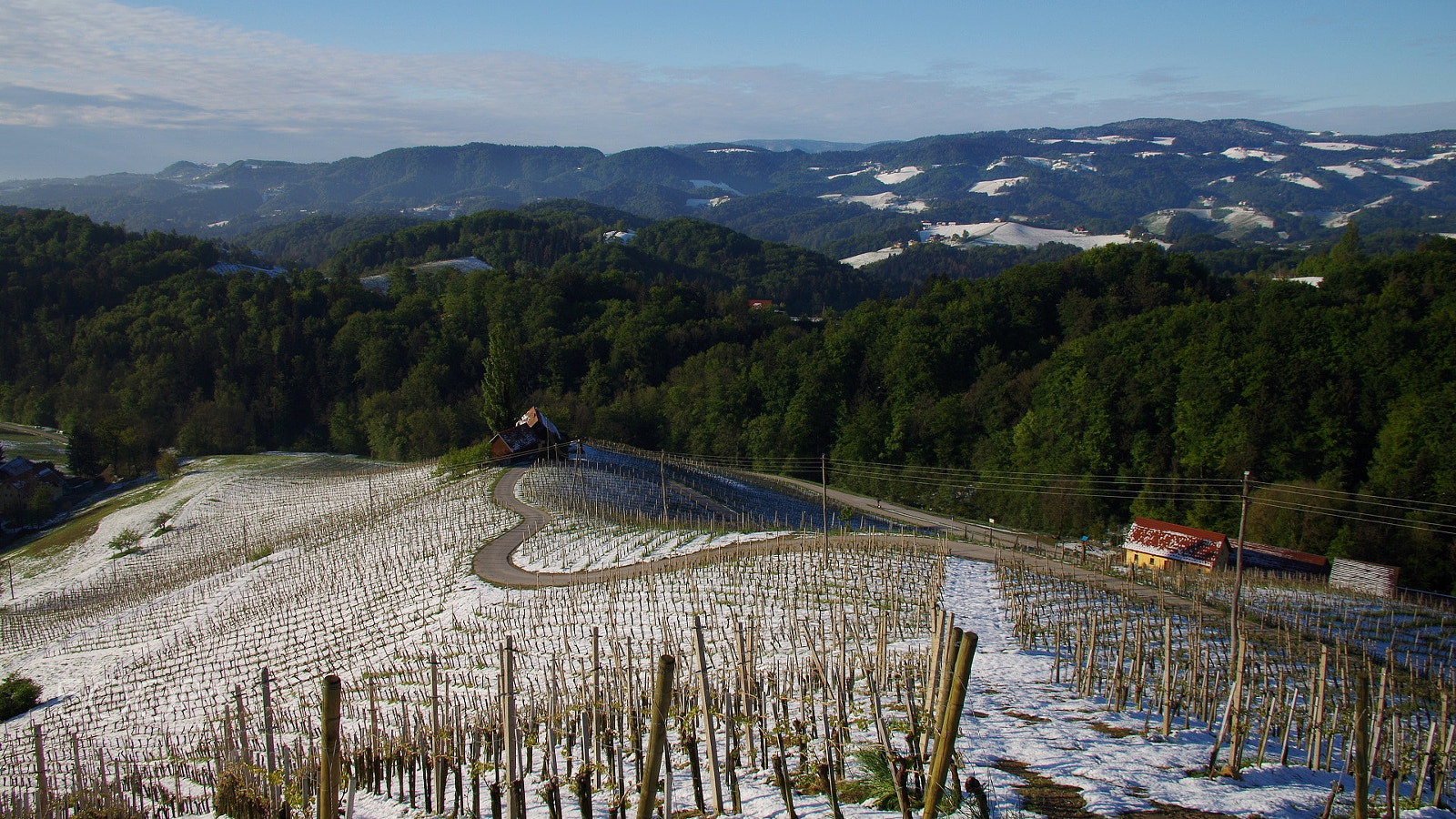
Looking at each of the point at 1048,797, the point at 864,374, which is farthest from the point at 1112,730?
the point at 864,374

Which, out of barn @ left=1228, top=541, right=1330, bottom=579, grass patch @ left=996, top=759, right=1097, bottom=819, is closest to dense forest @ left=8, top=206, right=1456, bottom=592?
barn @ left=1228, top=541, right=1330, bottom=579

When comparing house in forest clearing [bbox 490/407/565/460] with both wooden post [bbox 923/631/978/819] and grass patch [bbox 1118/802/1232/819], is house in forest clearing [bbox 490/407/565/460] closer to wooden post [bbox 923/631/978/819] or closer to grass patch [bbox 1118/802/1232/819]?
grass patch [bbox 1118/802/1232/819]

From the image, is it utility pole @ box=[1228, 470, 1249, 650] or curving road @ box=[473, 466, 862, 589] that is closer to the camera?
utility pole @ box=[1228, 470, 1249, 650]

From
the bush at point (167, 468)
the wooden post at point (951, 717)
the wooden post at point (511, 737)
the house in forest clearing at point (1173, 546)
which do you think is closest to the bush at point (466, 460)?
the bush at point (167, 468)

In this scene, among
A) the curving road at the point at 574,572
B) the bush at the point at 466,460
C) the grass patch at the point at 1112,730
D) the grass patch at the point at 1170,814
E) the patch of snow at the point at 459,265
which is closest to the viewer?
the grass patch at the point at 1170,814

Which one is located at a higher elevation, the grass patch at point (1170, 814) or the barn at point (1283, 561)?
the grass patch at point (1170, 814)

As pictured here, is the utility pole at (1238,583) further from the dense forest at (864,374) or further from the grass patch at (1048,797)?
the dense forest at (864,374)

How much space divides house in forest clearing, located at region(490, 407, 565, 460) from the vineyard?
324 cm

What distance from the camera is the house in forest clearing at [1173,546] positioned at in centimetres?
3662

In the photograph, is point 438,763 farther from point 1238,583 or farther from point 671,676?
point 1238,583

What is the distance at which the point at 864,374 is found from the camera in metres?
72.1

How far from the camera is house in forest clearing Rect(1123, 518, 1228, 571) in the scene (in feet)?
120

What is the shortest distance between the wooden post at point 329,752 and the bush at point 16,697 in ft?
77.7

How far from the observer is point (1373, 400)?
162 ft
